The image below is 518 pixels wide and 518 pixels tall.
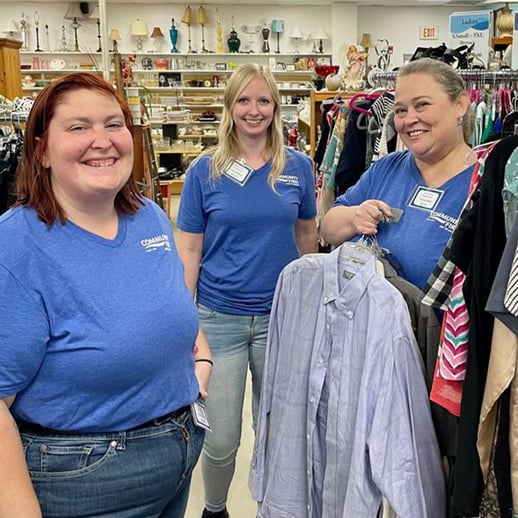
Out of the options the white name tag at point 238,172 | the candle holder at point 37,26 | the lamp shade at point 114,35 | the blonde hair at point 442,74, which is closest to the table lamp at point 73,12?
the candle holder at point 37,26

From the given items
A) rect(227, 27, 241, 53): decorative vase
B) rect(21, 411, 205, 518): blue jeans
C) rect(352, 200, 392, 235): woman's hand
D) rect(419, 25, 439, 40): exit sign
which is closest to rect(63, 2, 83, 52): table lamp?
rect(227, 27, 241, 53): decorative vase

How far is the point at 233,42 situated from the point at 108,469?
1083 cm

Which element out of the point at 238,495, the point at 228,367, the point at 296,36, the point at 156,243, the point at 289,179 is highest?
the point at 296,36

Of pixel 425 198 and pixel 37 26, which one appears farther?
pixel 37 26

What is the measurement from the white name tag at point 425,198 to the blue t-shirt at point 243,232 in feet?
1.74

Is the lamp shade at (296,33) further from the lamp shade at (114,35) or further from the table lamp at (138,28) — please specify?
the lamp shade at (114,35)

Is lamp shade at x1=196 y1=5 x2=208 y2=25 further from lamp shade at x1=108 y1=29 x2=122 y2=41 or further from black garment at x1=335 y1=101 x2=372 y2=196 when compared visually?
black garment at x1=335 y1=101 x2=372 y2=196

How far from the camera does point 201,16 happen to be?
36.2 ft

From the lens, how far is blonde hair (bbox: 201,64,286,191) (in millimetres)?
2146

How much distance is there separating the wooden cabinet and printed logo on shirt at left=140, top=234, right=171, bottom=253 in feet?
11.6

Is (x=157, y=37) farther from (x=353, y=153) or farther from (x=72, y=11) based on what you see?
(x=353, y=153)

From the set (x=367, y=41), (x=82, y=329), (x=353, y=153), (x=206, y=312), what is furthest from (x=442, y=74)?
(x=367, y=41)

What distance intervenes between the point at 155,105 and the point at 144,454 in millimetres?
10417

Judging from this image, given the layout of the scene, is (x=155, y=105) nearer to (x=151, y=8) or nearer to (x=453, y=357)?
(x=151, y=8)
